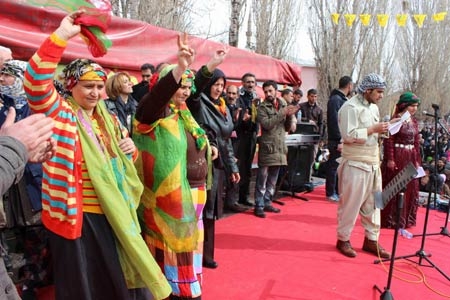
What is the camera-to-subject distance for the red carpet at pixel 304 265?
3.19 m

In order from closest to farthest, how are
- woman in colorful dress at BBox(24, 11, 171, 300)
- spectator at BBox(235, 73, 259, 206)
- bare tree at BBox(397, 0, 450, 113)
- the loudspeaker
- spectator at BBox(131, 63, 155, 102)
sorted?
1. woman in colorful dress at BBox(24, 11, 171, 300)
2. spectator at BBox(131, 63, 155, 102)
3. spectator at BBox(235, 73, 259, 206)
4. the loudspeaker
5. bare tree at BBox(397, 0, 450, 113)

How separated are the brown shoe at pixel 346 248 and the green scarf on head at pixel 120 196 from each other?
2465mm

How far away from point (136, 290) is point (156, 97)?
109 centimetres

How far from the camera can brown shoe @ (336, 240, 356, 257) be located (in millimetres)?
3975

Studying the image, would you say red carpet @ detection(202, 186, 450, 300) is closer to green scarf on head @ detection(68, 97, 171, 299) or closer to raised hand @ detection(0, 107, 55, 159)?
green scarf on head @ detection(68, 97, 171, 299)

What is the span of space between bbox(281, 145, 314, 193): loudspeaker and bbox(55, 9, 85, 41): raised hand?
5.02 meters

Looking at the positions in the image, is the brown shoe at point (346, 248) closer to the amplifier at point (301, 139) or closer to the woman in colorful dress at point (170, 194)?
the woman in colorful dress at point (170, 194)

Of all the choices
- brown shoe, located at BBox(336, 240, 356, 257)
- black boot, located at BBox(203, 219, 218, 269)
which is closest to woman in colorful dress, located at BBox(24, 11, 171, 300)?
black boot, located at BBox(203, 219, 218, 269)

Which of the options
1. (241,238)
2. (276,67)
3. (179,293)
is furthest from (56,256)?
(276,67)

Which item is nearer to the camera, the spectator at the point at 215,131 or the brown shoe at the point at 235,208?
the spectator at the point at 215,131

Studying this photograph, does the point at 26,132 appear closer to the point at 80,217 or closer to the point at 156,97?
the point at 80,217

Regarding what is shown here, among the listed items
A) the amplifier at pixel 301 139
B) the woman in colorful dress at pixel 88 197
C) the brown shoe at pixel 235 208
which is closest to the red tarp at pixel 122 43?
the amplifier at pixel 301 139

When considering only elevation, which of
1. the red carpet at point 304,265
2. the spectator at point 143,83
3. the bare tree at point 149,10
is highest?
the bare tree at point 149,10

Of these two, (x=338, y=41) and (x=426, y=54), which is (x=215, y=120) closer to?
(x=338, y=41)
